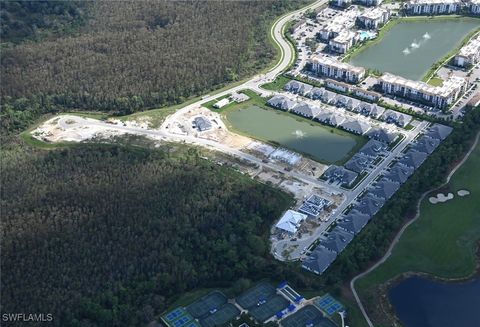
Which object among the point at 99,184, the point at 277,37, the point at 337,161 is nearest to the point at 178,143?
the point at 99,184

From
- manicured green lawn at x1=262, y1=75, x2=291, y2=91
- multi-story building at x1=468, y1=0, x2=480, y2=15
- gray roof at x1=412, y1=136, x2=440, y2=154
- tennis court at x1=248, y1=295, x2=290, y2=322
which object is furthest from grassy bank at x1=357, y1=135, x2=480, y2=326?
multi-story building at x1=468, y1=0, x2=480, y2=15

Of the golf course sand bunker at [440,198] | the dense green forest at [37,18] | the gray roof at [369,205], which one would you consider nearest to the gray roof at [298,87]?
the gray roof at [369,205]

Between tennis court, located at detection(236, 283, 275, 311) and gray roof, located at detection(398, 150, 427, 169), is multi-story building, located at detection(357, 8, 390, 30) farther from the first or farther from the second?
tennis court, located at detection(236, 283, 275, 311)

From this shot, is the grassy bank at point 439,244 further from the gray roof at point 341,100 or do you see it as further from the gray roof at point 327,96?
the gray roof at point 327,96

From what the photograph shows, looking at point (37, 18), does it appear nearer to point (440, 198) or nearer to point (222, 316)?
point (222, 316)

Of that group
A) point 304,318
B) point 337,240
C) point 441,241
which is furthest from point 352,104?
point 304,318

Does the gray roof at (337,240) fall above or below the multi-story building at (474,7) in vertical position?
below

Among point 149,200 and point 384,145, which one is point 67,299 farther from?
point 384,145
